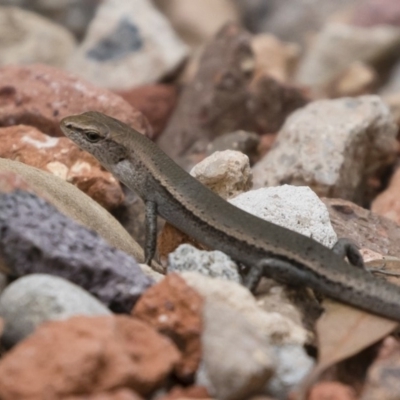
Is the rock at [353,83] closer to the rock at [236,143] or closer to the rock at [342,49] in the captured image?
the rock at [342,49]

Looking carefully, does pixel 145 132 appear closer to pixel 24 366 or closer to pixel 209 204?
pixel 209 204

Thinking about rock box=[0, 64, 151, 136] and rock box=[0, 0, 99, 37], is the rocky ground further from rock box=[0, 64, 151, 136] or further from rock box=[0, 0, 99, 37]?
rock box=[0, 0, 99, 37]

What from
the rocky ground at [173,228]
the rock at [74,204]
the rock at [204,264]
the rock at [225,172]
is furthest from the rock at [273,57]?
the rock at [204,264]

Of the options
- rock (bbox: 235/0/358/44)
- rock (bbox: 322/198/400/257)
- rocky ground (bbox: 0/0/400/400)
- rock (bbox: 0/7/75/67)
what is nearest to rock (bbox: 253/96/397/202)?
rocky ground (bbox: 0/0/400/400)

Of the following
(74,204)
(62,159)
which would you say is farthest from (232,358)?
(62,159)

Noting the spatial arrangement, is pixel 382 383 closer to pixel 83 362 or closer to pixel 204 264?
pixel 204 264
